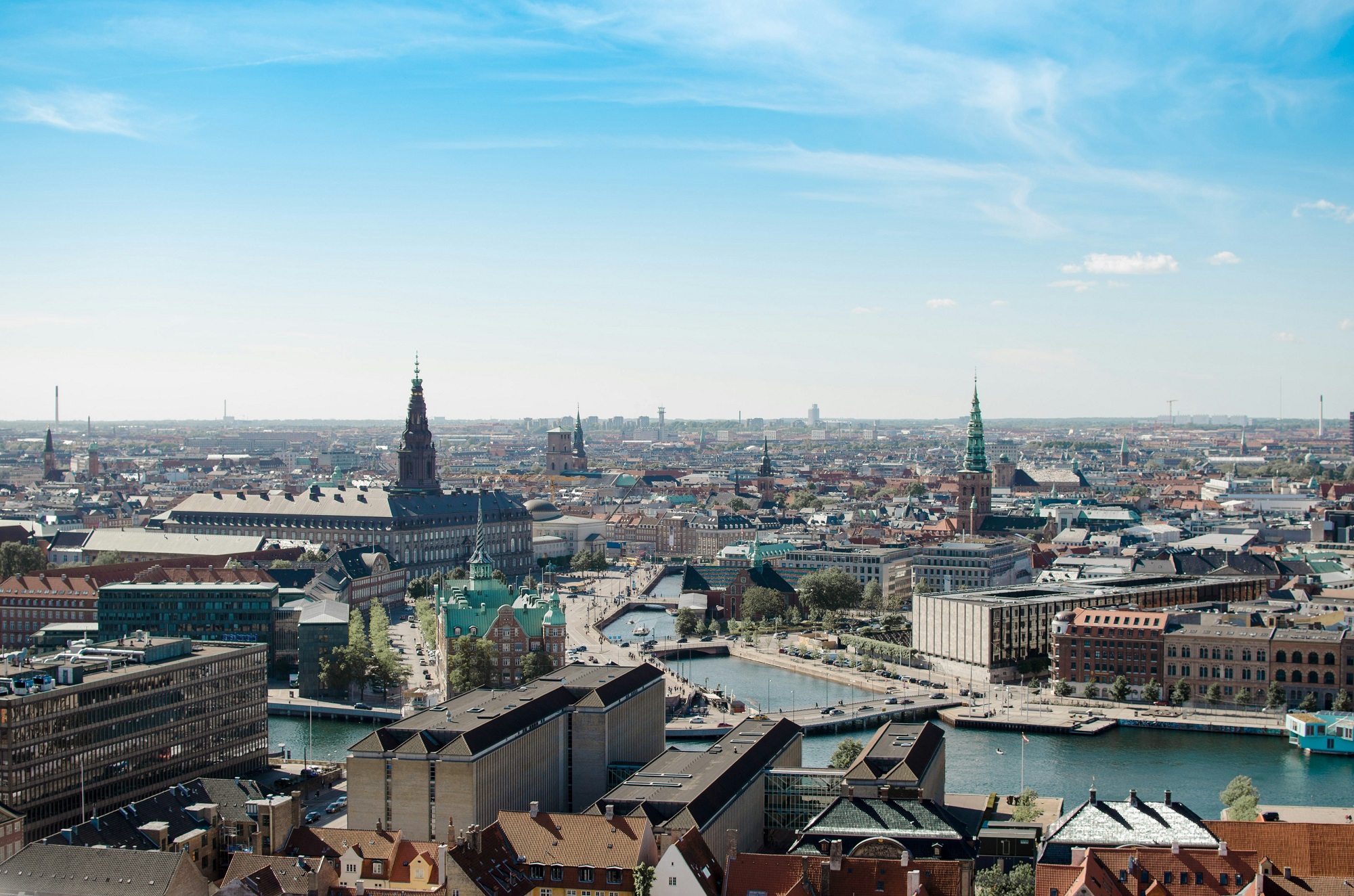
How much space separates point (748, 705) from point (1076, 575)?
34.0 metres

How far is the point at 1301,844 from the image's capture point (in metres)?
35.5

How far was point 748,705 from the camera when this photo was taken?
69.3 m

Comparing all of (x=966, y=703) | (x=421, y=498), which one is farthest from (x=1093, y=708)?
(x=421, y=498)

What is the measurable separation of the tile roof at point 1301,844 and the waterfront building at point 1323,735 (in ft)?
85.5

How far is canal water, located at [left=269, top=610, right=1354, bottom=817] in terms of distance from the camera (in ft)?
175

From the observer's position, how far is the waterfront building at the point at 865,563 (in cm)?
10488

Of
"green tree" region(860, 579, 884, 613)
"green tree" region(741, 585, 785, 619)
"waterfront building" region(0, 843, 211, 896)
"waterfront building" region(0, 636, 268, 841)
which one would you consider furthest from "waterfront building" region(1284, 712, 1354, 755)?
"waterfront building" region(0, 843, 211, 896)

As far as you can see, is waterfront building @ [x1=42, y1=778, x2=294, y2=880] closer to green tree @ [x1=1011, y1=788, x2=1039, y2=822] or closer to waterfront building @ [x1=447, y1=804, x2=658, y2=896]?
waterfront building @ [x1=447, y1=804, x2=658, y2=896]

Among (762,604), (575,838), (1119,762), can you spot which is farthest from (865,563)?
(575,838)

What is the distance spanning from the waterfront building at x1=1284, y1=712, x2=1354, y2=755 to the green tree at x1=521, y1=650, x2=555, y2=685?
28252 millimetres

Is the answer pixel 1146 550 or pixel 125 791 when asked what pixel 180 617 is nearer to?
pixel 125 791

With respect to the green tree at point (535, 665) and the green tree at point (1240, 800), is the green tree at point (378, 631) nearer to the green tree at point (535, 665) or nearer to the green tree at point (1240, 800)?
the green tree at point (535, 665)

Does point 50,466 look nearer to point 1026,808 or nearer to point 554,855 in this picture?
point 1026,808

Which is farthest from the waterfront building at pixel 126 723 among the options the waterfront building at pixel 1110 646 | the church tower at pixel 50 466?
the church tower at pixel 50 466
